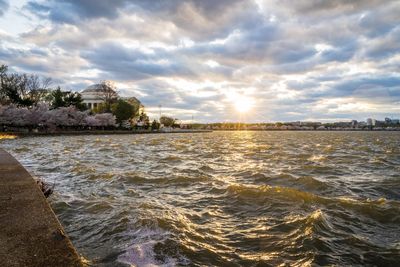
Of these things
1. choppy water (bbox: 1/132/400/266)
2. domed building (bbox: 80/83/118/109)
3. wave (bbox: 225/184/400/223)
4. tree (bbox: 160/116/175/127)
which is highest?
domed building (bbox: 80/83/118/109)

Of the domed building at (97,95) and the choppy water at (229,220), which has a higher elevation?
the domed building at (97,95)

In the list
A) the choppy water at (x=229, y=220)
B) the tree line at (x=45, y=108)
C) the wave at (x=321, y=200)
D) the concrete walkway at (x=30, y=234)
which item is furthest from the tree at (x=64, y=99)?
the concrete walkway at (x=30, y=234)

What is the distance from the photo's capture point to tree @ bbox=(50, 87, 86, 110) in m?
91.4

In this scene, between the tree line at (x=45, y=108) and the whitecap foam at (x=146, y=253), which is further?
the tree line at (x=45, y=108)

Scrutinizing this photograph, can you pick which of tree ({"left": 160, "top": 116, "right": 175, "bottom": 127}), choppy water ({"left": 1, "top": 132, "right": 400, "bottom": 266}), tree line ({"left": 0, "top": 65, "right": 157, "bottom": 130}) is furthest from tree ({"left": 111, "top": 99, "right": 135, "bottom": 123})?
choppy water ({"left": 1, "top": 132, "right": 400, "bottom": 266})

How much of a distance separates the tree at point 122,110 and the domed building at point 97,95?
8.72 meters

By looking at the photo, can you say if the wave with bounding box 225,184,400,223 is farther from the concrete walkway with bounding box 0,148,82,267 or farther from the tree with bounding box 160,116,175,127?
the tree with bounding box 160,116,175,127

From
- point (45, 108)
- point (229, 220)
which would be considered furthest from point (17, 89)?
point (229, 220)

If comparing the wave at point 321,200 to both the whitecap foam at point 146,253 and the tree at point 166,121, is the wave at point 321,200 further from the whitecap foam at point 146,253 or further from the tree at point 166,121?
the tree at point 166,121

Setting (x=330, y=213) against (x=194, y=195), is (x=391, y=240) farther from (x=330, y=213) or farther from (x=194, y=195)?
(x=194, y=195)

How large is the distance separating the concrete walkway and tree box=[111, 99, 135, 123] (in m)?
99.2

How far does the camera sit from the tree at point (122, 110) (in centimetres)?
10275

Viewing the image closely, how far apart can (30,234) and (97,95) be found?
5316 inches

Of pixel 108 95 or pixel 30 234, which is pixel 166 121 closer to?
pixel 108 95
